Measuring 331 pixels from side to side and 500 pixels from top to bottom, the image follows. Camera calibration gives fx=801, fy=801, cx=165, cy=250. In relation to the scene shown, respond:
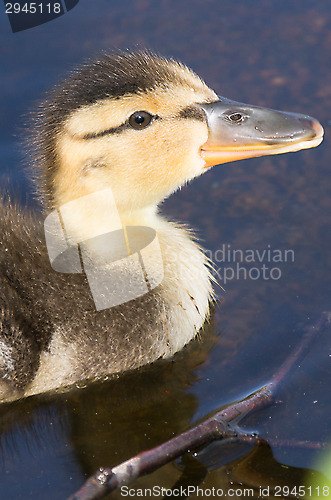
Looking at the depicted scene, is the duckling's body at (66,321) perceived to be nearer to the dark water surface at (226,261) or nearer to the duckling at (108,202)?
the duckling at (108,202)

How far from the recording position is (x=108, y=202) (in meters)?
4.12

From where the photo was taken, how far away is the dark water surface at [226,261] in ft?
12.5

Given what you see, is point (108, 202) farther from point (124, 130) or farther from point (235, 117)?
point (235, 117)

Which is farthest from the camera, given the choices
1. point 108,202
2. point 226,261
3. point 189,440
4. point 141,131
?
point 226,261

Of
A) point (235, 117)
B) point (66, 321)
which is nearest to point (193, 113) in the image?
point (235, 117)

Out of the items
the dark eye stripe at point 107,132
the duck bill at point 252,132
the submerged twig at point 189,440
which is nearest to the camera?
the submerged twig at point 189,440

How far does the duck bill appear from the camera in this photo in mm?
4039

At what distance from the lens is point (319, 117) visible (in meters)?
Answer: 5.47

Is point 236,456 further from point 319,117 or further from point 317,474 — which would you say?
point 319,117

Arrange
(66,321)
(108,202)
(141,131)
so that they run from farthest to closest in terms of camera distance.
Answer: (108,202)
(141,131)
(66,321)

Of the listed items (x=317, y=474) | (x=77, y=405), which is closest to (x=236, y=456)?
(x=317, y=474)

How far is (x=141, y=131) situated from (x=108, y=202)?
15.9 inches

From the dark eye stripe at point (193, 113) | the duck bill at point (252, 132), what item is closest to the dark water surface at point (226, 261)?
the duck bill at point (252, 132)

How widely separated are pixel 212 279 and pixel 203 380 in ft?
2.07
